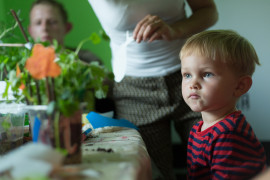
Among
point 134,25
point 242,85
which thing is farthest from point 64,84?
point 134,25

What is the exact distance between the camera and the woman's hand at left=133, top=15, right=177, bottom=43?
0.99 meters

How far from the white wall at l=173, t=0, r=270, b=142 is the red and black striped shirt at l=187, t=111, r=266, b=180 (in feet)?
5.39

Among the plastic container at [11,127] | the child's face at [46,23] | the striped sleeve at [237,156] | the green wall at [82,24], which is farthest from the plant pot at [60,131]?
the green wall at [82,24]

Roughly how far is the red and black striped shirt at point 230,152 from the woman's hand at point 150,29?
14.0 inches

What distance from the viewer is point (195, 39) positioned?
0.94 metres

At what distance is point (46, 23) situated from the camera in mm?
1720

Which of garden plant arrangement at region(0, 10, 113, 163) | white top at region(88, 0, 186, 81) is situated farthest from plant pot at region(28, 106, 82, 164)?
white top at region(88, 0, 186, 81)

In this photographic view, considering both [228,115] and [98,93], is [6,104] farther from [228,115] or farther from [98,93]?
[228,115]

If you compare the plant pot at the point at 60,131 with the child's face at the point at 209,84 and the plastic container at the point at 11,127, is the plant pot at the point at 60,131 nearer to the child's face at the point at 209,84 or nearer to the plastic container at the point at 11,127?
the plastic container at the point at 11,127

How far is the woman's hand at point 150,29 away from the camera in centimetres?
99

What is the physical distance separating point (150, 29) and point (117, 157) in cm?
53

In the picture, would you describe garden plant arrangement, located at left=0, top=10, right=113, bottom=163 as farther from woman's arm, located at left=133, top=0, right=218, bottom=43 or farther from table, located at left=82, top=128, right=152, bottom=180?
woman's arm, located at left=133, top=0, right=218, bottom=43

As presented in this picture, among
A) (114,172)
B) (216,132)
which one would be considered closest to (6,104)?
(114,172)

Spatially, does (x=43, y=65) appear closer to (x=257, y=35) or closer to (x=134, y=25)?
(x=134, y=25)
